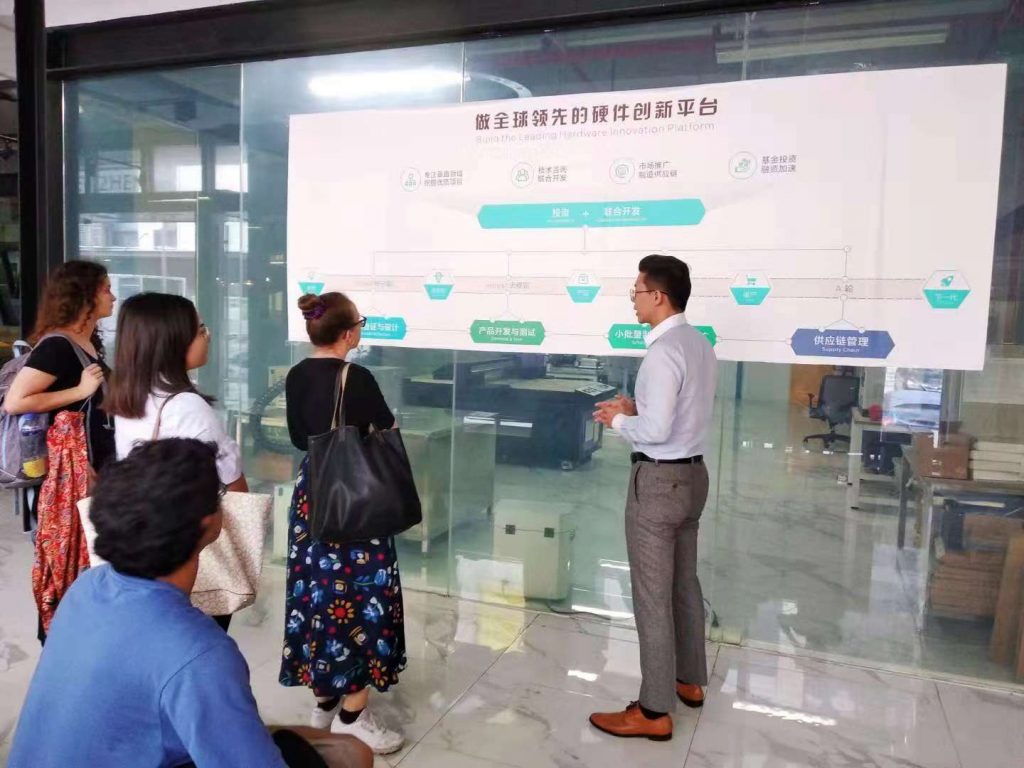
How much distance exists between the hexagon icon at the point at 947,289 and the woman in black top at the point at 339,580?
6.60ft

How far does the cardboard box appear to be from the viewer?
9.62 ft

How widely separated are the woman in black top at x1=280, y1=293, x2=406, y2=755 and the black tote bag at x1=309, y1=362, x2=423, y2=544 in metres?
0.05

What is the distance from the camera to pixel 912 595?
120 inches

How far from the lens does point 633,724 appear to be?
2486 millimetres

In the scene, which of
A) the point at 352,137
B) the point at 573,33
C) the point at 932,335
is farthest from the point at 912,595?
the point at 352,137

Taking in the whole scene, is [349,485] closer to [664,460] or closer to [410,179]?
[664,460]

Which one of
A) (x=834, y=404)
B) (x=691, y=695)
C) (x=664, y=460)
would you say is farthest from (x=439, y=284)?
(x=691, y=695)

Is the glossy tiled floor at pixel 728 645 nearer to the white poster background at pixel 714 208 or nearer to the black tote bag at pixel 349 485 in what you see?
the white poster background at pixel 714 208

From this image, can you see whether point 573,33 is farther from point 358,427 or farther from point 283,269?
point 358,427

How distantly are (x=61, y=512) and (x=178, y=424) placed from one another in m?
0.74

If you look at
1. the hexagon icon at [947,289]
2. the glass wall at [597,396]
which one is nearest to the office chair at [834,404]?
the glass wall at [597,396]

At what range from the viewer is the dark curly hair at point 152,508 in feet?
3.67

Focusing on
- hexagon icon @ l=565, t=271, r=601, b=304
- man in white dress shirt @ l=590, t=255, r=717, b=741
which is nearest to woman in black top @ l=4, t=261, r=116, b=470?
man in white dress shirt @ l=590, t=255, r=717, b=741

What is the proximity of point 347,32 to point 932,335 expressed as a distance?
113 inches
